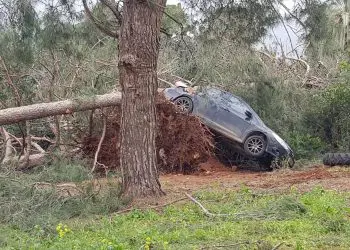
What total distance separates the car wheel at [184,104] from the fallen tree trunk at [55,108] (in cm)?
161

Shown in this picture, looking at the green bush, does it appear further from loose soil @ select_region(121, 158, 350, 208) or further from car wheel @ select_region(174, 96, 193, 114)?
car wheel @ select_region(174, 96, 193, 114)

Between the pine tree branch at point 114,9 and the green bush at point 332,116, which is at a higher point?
the pine tree branch at point 114,9

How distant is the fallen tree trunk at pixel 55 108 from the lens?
1162cm

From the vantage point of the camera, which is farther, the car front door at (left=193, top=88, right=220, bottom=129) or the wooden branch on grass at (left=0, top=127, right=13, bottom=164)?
the car front door at (left=193, top=88, right=220, bottom=129)

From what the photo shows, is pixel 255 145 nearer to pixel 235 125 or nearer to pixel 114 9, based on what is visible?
pixel 235 125

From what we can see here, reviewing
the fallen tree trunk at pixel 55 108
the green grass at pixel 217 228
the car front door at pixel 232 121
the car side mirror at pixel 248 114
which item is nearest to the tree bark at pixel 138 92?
A: the green grass at pixel 217 228

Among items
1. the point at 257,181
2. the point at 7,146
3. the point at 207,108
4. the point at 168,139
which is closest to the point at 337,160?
the point at 257,181

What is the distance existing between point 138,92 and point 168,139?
4.19 m

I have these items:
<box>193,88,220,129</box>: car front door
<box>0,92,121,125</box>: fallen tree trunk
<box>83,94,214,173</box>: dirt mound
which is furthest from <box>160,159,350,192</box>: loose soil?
<box>0,92,121,125</box>: fallen tree trunk

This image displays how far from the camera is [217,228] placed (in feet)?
24.7

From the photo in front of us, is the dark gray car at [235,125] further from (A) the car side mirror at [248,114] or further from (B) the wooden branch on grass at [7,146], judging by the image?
(B) the wooden branch on grass at [7,146]

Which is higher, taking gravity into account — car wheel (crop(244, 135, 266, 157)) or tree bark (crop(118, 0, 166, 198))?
tree bark (crop(118, 0, 166, 198))

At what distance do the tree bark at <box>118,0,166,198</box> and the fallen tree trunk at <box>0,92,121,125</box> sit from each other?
2.53m

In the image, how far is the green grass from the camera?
6680 mm
